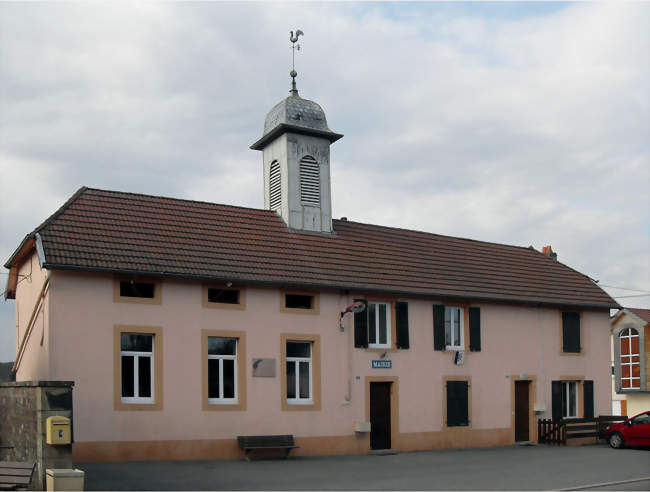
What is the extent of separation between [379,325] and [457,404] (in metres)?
3.67

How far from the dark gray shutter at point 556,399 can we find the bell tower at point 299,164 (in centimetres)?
950

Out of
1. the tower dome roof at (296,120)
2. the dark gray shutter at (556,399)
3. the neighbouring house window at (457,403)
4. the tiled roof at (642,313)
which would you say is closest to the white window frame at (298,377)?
the neighbouring house window at (457,403)

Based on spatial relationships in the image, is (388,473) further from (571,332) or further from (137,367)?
(571,332)

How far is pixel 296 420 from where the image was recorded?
21203 millimetres

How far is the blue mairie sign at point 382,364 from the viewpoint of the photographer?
74.9ft

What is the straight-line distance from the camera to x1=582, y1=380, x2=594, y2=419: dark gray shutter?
1093 inches

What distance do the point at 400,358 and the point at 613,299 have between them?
10.2 metres

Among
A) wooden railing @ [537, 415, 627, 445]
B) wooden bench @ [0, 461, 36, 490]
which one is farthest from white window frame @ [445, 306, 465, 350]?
wooden bench @ [0, 461, 36, 490]

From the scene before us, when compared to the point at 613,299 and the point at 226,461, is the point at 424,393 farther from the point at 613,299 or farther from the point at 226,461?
the point at 613,299

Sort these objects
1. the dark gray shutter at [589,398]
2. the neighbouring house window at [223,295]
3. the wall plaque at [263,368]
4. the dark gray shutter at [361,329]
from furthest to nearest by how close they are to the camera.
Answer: the dark gray shutter at [589,398] < the dark gray shutter at [361,329] < the wall plaque at [263,368] < the neighbouring house window at [223,295]

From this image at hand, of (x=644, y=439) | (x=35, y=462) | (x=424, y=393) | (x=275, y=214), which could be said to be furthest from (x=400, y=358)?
(x=35, y=462)

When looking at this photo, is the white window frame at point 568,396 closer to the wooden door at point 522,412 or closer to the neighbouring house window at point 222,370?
the wooden door at point 522,412

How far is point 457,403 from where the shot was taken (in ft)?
80.0

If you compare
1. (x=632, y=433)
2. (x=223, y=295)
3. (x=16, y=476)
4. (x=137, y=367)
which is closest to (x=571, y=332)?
(x=632, y=433)
